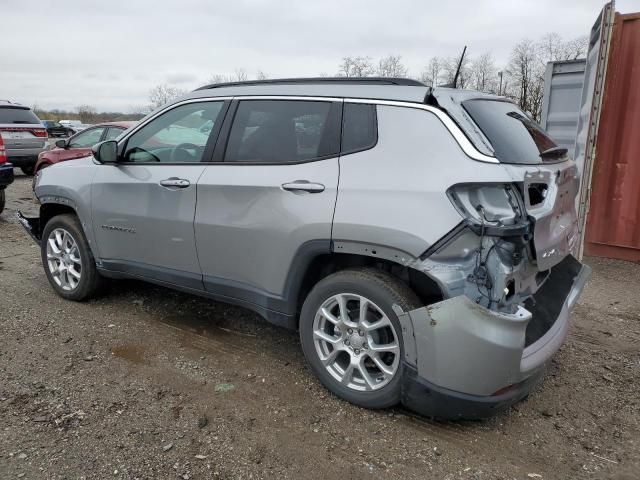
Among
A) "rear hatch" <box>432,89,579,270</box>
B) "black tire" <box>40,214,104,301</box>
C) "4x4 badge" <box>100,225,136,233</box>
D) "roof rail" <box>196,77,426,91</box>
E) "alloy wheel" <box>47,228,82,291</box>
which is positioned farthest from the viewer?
"alloy wheel" <box>47,228,82,291</box>

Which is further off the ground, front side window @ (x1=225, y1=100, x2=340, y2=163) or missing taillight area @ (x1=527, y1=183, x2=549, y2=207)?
front side window @ (x1=225, y1=100, x2=340, y2=163)

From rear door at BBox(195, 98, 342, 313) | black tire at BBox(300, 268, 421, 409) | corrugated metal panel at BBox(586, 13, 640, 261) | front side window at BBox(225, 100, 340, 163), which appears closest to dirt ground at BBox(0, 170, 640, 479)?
black tire at BBox(300, 268, 421, 409)

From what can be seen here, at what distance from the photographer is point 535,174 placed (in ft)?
8.74

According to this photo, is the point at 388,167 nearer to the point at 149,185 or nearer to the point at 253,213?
the point at 253,213

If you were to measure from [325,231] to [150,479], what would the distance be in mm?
1495

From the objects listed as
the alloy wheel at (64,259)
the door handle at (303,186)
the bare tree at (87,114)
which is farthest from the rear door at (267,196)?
the bare tree at (87,114)

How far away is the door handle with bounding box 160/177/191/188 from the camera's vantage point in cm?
355

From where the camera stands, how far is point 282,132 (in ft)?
10.7

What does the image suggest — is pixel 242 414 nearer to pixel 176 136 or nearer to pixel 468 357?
pixel 468 357

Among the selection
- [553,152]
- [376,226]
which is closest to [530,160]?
[553,152]

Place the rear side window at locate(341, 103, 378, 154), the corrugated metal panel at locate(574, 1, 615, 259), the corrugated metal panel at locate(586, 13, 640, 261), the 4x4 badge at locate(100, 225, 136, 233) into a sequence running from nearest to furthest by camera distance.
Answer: the rear side window at locate(341, 103, 378, 154), the 4x4 badge at locate(100, 225, 136, 233), the corrugated metal panel at locate(574, 1, 615, 259), the corrugated metal panel at locate(586, 13, 640, 261)

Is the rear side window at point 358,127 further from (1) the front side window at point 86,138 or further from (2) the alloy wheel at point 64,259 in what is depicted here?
(1) the front side window at point 86,138

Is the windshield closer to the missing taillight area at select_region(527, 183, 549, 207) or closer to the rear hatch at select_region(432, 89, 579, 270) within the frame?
the rear hatch at select_region(432, 89, 579, 270)

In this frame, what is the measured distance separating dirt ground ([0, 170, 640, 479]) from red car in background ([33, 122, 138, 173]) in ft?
21.0
